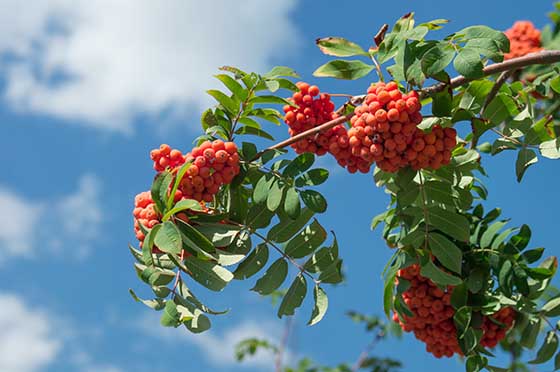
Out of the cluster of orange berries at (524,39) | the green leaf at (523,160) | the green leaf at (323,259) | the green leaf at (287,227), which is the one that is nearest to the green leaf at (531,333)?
the green leaf at (523,160)

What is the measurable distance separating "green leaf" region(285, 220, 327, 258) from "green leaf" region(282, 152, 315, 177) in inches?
9.1

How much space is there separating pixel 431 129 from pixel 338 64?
514 mm

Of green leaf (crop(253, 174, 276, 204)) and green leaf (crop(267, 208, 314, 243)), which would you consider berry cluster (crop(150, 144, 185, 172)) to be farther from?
green leaf (crop(267, 208, 314, 243))

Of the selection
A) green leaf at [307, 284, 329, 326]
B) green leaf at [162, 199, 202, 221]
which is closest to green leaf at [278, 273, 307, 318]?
green leaf at [307, 284, 329, 326]

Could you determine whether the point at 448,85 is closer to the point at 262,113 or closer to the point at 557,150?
the point at 557,150

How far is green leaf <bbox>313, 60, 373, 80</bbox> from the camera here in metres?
2.94

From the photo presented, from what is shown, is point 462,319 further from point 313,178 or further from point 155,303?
Result: point 155,303

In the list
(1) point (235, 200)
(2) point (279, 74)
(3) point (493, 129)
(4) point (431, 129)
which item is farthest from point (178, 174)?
(3) point (493, 129)

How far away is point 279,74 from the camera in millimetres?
3014

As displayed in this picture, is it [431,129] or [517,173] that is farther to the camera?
[517,173]

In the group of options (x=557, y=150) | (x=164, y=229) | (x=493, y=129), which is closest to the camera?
(x=164, y=229)

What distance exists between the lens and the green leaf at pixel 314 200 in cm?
292

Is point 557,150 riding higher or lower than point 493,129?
lower

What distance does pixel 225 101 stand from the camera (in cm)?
309
